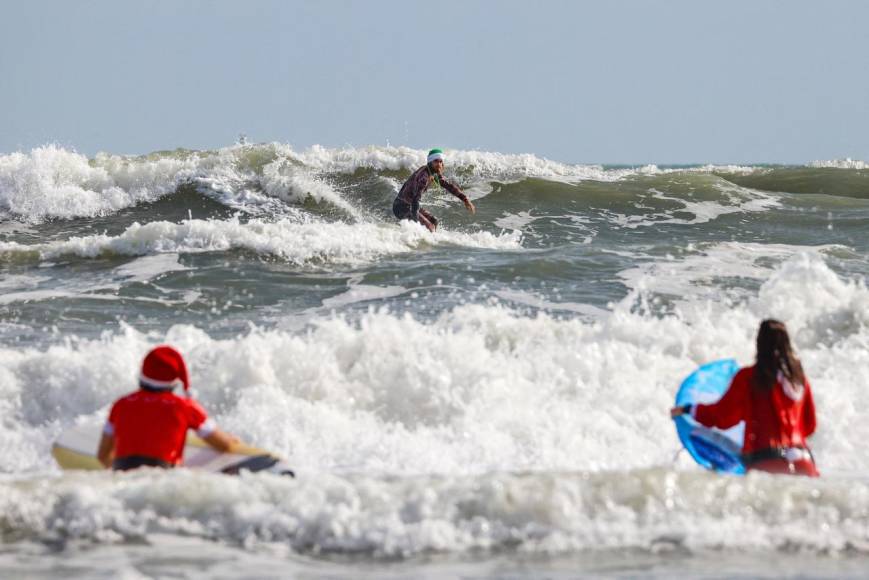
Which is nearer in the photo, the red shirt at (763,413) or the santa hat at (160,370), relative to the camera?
the santa hat at (160,370)

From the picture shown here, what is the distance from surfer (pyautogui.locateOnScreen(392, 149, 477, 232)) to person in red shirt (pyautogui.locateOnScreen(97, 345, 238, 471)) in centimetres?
934

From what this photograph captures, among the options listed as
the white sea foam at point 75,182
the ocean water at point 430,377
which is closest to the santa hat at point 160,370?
the ocean water at point 430,377

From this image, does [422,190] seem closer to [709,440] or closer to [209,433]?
[709,440]

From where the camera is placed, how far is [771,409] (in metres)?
5.24

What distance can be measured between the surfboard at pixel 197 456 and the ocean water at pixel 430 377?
15 cm

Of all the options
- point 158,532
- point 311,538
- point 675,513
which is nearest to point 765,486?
point 675,513

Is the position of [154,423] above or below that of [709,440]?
above

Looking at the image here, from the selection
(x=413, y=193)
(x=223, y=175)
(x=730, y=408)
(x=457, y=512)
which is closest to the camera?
(x=457, y=512)

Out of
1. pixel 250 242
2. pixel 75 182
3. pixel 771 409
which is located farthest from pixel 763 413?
pixel 75 182

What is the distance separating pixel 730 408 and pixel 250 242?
982 cm

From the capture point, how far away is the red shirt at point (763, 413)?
17.2 feet

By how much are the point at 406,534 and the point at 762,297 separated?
6.50m

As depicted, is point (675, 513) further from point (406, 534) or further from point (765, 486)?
point (406, 534)

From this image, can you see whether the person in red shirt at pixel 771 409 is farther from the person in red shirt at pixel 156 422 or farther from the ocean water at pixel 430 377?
the person in red shirt at pixel 156 422
